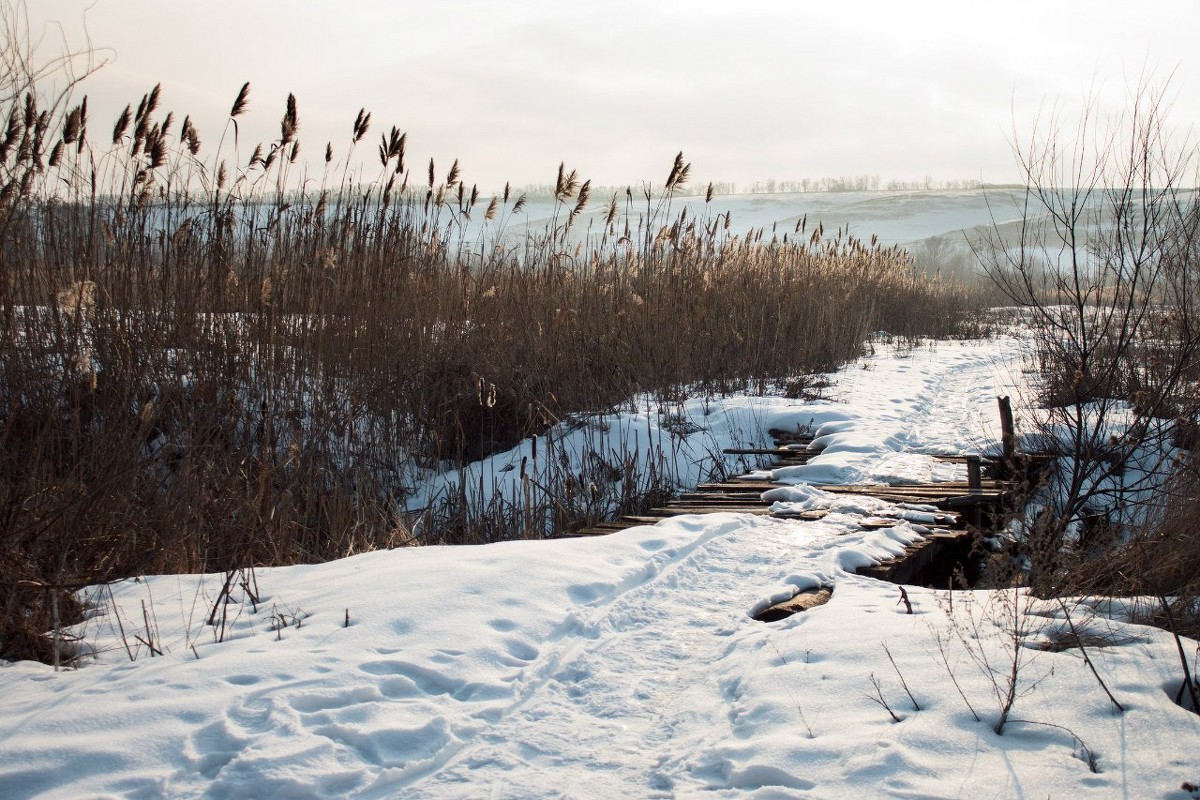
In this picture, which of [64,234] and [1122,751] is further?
[64,234]

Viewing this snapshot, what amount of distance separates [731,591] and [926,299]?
16.5 m

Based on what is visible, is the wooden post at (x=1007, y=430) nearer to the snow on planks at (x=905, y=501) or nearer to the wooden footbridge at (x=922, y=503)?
the wooden footbridge at (x=922, y=503)

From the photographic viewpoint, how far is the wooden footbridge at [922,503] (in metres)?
3.80

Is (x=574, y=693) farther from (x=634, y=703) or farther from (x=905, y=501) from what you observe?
(x=905, y=501)

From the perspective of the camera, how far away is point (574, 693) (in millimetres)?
2275

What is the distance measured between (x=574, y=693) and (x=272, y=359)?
356 cm

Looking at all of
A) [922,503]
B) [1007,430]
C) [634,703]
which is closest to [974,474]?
[922,503]

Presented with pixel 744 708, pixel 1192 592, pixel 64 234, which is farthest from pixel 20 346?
pixel 1192 592

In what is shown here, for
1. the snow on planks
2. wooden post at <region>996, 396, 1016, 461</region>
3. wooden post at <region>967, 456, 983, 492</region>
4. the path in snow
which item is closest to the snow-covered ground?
the path in snow

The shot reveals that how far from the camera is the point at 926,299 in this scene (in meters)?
18.1

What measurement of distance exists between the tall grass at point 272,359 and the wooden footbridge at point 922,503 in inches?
21.3

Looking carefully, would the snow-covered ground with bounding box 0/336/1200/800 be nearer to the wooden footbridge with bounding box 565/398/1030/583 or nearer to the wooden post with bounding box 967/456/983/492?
the wooden footbridge with bounding box 565/398/1030/583

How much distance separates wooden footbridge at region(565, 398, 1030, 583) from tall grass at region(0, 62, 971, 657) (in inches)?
21.3

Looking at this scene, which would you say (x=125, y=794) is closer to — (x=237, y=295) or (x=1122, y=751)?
(x=1122, y=751)
